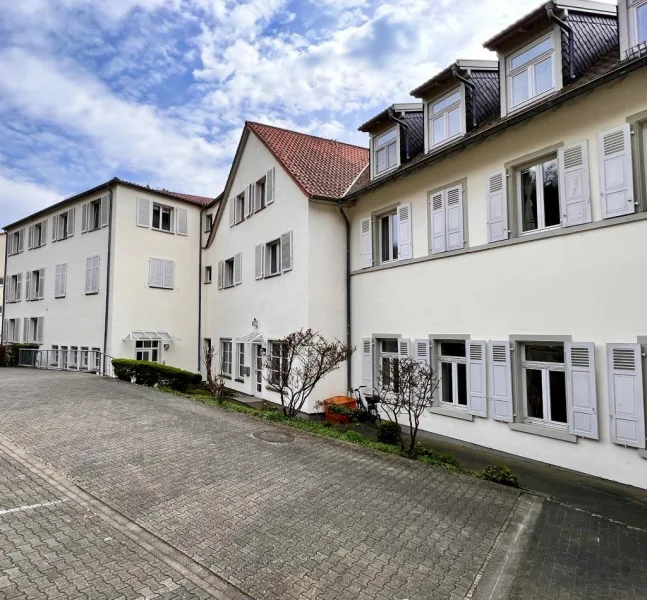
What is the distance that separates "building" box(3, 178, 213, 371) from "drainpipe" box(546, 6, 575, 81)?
18.8 meters

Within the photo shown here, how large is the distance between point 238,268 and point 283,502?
14.0 metres

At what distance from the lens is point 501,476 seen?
→ 24.0 ft

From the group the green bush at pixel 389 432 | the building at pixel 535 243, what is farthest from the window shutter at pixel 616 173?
the green bush at pixel 389 432

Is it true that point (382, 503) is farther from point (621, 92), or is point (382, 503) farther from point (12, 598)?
point (621, 92)

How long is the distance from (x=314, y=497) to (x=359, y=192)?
908 centimetres

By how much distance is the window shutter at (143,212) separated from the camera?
866 inches

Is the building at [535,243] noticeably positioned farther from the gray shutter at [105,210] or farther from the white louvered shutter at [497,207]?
the gray shutter at [105,210]

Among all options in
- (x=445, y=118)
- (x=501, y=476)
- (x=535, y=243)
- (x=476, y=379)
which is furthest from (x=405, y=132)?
(x=501, y=476)

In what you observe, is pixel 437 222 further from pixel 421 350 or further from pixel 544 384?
pixel 544 384

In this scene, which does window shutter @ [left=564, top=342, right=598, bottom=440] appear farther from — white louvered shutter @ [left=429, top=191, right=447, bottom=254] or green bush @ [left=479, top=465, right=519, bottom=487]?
white louvered shutter @ [left=429, top=191, right=447, bottom=254]

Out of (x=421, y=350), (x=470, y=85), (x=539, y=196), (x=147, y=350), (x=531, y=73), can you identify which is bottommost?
(x=147, y=350)

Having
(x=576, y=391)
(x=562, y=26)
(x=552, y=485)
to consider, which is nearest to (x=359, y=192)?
(x=562, y=26)

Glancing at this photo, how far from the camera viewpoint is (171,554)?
457cm

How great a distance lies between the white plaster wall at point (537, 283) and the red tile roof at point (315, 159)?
3324 millimetres
